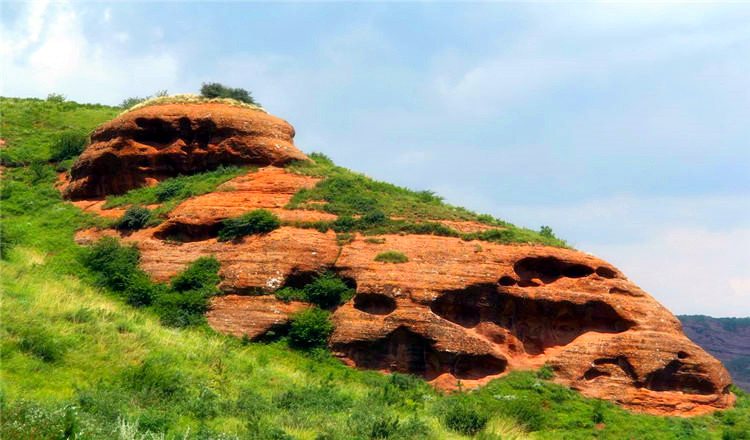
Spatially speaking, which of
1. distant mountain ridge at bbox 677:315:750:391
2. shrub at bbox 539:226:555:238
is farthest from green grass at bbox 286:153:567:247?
distant mountain ridge at bbox 677:315:750:391

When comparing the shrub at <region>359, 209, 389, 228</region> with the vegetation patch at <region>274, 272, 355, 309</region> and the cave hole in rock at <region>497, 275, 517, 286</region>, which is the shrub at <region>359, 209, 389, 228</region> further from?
the cave hole in rock at <region>497, 275, 517, 286</region>

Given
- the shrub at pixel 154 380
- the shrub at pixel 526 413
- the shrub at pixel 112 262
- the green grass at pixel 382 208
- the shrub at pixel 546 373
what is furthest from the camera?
the green grass at pixel 382 208

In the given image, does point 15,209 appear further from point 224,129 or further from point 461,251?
point 461,251

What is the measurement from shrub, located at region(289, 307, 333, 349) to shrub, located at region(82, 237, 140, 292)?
5.57 meters

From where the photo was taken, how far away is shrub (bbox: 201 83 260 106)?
3130 cm

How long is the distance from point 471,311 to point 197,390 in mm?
9026

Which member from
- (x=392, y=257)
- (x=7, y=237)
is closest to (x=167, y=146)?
(x=7, y=237)

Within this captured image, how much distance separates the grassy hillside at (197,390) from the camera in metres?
11.9

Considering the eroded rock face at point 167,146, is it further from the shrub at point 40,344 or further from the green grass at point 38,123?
the shrub at point 40,344

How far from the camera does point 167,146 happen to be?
89.8 feet

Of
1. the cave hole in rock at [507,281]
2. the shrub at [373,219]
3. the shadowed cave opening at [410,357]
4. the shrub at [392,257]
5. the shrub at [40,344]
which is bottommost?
the shrub at [40,344]

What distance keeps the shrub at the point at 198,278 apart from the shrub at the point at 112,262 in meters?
1.60

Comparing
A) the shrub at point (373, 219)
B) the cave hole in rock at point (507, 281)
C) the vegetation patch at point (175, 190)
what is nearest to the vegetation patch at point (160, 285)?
the vegetation patch at point (175, 190)

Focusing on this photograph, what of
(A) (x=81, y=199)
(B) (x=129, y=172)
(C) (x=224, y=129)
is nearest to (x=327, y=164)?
(C) (x=224, y=129)
